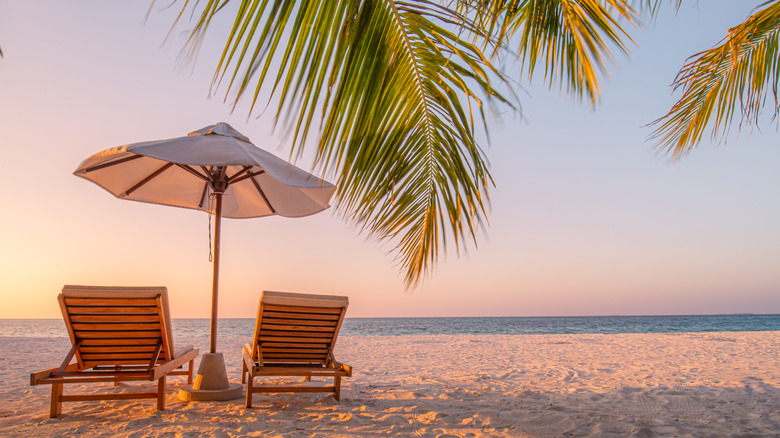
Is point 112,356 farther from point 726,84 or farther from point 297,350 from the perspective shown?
point 726,84

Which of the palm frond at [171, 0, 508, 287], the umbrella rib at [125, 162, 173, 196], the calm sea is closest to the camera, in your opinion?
the palm frond at [171, 0, 508, 287]

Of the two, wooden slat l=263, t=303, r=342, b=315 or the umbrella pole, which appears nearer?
wooden slat l=263, t=303, r=342, b=315

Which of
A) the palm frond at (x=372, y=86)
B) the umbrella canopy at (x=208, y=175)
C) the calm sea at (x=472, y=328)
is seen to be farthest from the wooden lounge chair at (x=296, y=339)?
the calm sea at (x=472, y=328)

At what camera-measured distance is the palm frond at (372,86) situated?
3.05 feet

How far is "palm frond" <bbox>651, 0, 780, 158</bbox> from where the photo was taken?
1.99 metres

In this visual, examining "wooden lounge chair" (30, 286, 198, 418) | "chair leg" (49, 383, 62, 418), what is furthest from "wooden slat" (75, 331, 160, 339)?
"chair leg" (49, 383, 62, 418)

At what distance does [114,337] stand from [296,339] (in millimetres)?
1253

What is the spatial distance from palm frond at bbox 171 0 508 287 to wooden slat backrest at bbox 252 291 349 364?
56.9 inches

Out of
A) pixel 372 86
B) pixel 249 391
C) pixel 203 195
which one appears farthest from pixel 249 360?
pixel 372 86

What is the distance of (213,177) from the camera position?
361cm

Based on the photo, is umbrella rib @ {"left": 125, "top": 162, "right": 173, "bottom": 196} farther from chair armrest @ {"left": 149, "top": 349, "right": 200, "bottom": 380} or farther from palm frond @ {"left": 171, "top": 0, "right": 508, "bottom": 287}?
palm frond @ {"left": 171, "top": 0, "right": 508, "bottom": 287}

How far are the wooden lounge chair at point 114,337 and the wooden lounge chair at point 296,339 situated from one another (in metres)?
0.63

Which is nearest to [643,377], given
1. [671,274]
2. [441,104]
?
[441,104]

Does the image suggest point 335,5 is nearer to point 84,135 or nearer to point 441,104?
point 441,104
